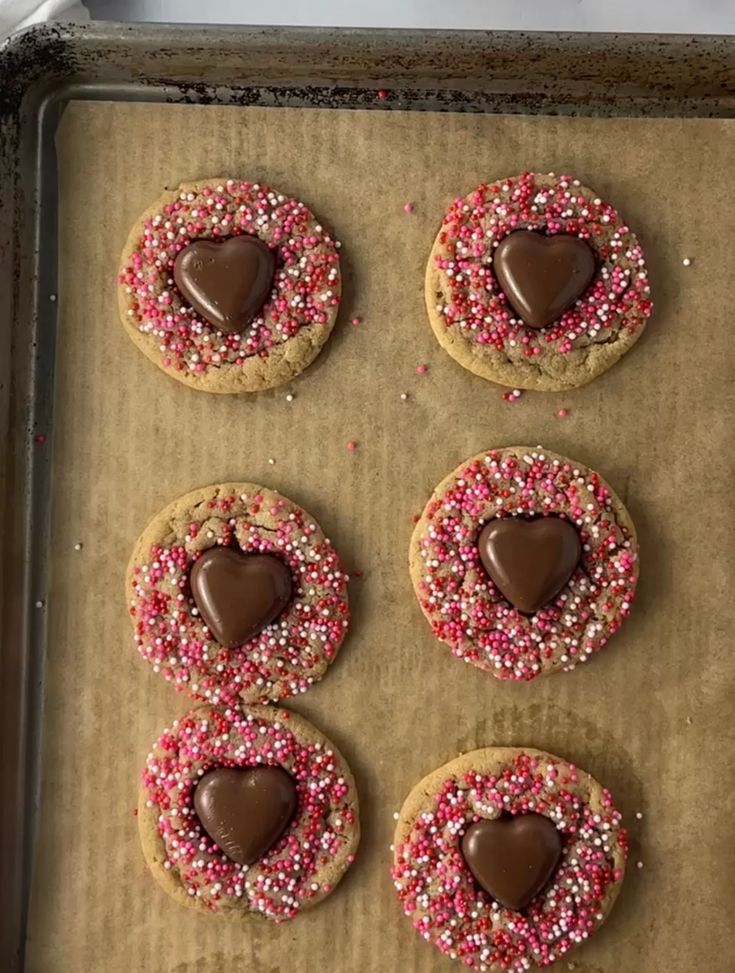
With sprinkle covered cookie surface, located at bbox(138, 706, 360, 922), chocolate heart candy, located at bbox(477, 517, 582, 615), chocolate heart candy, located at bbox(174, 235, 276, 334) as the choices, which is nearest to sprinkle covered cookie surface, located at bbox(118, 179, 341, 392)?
chocolate heart candy, located at bbox(174, 235, 276, 334)

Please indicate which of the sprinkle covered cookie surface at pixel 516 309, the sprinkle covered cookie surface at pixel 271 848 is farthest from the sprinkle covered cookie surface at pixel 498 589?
the sprinkle covered cookie surface at pixel 271 848

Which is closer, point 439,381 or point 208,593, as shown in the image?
point 208,593

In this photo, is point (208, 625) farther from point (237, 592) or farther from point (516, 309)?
point (516, 309)

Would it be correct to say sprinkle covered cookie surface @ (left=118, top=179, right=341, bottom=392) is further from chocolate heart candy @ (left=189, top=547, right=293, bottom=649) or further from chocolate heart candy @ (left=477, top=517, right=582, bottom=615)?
chocolate heart candy @ (left=477, top=517, right=582, bottom=615)

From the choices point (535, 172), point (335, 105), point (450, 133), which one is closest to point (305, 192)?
point (335, 105)

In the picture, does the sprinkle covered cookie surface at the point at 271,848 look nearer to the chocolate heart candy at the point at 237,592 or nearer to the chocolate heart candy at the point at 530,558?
the chocolate heart candy at the point at 237,592

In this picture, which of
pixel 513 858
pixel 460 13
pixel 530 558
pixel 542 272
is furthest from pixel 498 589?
pixel 460 13

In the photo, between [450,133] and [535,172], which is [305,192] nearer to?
[450,133]
